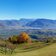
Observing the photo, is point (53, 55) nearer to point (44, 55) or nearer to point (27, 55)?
point (44, 55)

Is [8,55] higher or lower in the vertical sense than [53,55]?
higher

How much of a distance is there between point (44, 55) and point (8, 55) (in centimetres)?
853

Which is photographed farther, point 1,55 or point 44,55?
point 44,55

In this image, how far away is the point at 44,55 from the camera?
995 inches

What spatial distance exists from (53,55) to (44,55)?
52.6 inches

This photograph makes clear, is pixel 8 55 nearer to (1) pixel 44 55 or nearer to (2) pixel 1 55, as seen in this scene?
(2) pixel 1 55

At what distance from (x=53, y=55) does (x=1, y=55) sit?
857 centimetres

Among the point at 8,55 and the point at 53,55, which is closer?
the point at 8,55

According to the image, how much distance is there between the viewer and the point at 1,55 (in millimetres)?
19172

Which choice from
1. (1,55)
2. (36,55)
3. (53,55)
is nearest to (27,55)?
(36,55)

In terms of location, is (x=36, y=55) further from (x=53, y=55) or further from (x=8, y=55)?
(x=8, y=55)

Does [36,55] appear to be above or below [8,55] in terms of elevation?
below

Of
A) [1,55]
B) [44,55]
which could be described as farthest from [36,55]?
[1,55]

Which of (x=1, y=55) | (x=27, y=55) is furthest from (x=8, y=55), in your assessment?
(x=27, y=55)
